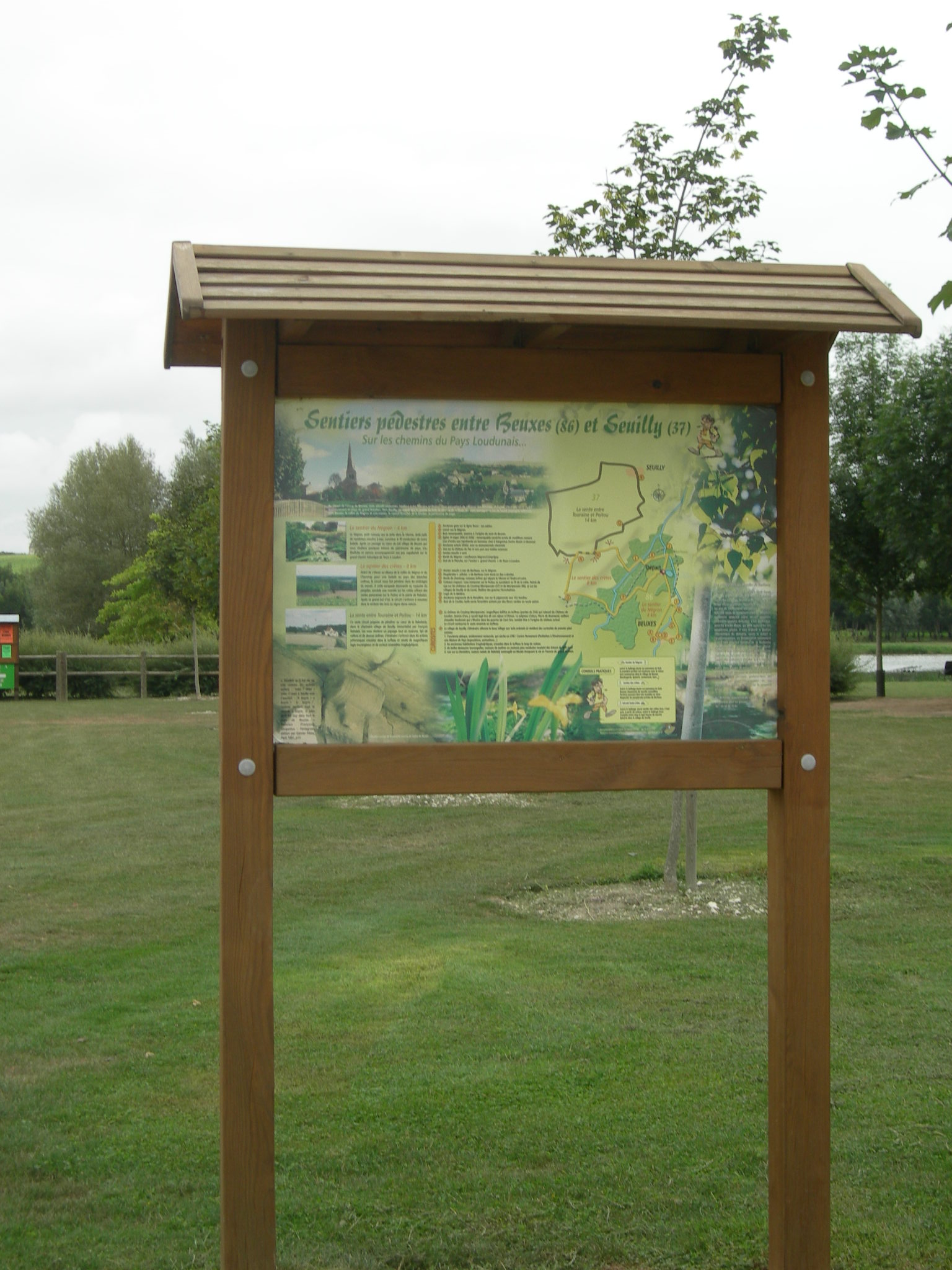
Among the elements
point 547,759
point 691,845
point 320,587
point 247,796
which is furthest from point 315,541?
point 691,845

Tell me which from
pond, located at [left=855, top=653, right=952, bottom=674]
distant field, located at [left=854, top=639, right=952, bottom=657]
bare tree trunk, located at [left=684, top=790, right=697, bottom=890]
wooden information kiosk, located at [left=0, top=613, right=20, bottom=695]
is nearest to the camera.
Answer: bare tree trunk, located at [left=684, top=790, right=697, bottom=890]

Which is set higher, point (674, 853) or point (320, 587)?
point (320, 587)

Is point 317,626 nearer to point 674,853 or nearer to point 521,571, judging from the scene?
point 521,571

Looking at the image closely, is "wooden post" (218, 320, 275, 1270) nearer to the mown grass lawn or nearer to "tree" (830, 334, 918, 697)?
the mown grass lawn

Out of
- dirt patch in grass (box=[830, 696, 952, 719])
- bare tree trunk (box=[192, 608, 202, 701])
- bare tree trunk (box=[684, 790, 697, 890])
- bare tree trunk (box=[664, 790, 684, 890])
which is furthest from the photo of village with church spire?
bare tree trunk (box=[192, 608, 202, 701])

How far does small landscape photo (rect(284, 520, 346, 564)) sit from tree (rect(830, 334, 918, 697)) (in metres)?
26.7

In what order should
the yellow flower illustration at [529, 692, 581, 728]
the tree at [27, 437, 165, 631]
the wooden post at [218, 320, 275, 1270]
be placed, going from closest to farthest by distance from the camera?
the wooden post at [218, 320, 275, 1270], the yellow flower illustration at [529, 692, 581, 728], the tree at [27, 437, 165, 631]

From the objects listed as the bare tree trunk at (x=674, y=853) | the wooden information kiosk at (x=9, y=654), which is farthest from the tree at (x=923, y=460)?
the wooden information kiosk at (x=9, y=654)

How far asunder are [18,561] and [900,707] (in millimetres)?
94854

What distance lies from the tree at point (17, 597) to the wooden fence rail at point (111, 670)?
30512 mm

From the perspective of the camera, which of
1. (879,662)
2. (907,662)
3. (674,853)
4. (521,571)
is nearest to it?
(521,571)

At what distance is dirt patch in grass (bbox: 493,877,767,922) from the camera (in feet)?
26.1

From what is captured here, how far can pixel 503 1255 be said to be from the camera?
12.1 feet

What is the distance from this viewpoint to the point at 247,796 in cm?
324
